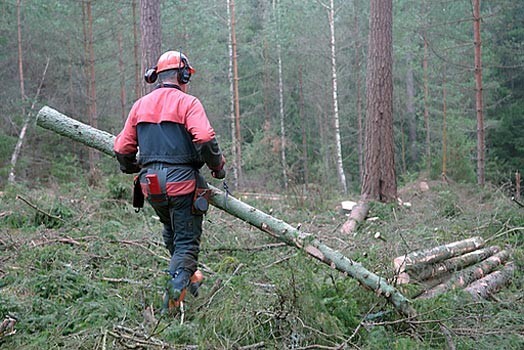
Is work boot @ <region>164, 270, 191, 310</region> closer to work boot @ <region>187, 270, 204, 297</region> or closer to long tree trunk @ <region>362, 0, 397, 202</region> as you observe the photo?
work boot @ <region>187, 270, 204, 297</region>

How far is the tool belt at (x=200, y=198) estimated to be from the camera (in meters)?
4.54

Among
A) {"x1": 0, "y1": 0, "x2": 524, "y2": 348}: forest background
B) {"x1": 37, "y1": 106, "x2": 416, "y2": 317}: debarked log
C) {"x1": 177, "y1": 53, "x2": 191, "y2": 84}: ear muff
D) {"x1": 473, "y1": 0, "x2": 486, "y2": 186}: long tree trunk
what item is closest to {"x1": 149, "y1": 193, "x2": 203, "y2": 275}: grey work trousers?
{"x1": 37, "y1": 106, "x2": 416, "y2": 317}: debarked log

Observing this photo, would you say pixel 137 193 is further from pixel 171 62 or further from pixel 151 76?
pixel 171 62

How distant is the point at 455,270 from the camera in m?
5.68

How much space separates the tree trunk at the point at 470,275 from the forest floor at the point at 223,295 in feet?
0.76

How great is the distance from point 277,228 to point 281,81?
24411 mm

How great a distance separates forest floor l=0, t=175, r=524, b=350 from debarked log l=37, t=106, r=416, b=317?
4.4 inches

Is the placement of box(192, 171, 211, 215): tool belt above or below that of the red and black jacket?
below

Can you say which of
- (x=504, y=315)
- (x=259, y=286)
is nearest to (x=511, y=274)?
(x=504, y=315)

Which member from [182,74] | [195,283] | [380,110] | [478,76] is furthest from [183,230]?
[478,76]

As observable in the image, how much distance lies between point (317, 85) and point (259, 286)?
23.1 meters

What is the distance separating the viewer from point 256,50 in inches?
1117

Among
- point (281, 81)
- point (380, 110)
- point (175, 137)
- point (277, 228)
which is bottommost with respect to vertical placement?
point (277, 228)

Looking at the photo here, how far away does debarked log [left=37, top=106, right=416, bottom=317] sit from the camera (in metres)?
4.27
